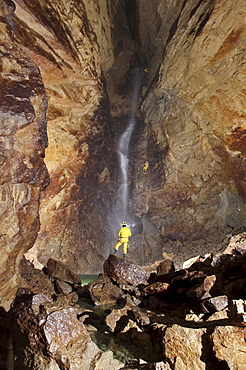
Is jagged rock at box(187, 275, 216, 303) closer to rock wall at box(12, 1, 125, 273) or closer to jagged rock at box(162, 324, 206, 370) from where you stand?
jagged rock at box(162, 324, 206, 370)

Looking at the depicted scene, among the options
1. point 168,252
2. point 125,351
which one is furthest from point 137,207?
point 125,351

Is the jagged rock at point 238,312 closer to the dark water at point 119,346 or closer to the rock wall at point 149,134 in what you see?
the dark water at point 119,346

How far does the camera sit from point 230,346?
8.07ft

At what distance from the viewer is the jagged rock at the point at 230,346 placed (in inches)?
93.2

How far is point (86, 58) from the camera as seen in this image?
9.40m

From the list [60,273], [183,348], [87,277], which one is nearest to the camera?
[183,348]

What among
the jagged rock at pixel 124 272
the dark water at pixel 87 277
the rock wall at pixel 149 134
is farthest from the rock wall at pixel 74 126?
the jagged rock at pixel 124 272

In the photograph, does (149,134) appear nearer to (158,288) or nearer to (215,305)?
(158,288)

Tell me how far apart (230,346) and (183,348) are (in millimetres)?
560

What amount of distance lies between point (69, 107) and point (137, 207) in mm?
7258

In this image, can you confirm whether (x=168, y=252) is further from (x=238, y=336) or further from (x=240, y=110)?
(x=238, y=336)

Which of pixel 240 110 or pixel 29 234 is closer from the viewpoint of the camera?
pixel 29 234

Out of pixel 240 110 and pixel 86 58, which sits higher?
pixel 86 58

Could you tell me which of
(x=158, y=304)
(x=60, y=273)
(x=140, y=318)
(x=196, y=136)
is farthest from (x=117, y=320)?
(x=196, y=136)
